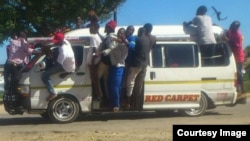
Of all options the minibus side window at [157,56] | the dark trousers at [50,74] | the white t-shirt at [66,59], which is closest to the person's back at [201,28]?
the minibus side window at [157,56]

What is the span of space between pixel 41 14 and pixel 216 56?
1089cm

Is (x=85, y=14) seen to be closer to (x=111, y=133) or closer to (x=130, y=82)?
(x=130, y=82)

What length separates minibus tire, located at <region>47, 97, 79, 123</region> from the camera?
14.3 m

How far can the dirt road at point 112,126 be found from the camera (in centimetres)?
1179

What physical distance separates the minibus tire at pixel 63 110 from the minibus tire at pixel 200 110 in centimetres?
299

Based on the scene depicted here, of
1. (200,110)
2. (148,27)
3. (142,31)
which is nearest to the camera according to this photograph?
(142,31)

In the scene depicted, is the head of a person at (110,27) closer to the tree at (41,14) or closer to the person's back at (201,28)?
the person's back at (201,28)

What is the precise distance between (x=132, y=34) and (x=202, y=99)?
96.9 inches

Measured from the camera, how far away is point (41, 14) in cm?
2461

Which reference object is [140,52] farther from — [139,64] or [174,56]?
[174,56]

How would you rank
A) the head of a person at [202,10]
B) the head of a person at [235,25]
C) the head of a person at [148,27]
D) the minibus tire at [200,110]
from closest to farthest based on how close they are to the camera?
1. the head of a person at [148,27]
2. the minibus tire at [200,110]
3. the head of a person at [202,10]
4. the head of a person at [235,25]

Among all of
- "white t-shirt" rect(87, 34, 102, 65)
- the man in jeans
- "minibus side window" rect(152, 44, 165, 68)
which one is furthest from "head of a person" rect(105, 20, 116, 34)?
"minibus side window" rect(152, 44, 165, 68)

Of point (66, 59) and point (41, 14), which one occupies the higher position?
point (41, 14)

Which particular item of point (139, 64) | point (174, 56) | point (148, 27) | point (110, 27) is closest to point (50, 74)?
point (110, 27)
